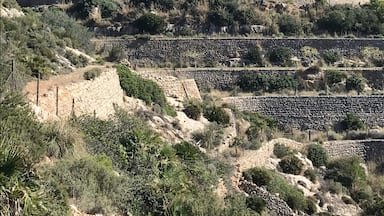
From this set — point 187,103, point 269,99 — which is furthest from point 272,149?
point 269,99

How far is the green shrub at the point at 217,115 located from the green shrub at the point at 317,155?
12.2 ft

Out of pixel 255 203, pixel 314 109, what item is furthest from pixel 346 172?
pixel 255 203

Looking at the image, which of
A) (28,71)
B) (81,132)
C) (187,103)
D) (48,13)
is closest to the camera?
(81,132)

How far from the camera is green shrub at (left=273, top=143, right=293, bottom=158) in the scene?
91.5 ft

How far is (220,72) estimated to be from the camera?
117 ft

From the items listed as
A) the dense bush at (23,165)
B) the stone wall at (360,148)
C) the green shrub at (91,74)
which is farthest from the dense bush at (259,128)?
the dense bush at (23,165)

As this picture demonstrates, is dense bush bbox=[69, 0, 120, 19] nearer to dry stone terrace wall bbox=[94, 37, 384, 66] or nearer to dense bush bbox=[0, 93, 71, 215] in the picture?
dry stone terrace wall bbox=[94, 37, 384, 66]

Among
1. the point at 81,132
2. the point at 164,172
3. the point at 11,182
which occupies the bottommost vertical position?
the point at 164,172

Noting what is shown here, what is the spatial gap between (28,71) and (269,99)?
53.3ft

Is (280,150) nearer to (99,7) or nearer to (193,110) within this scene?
(193,110)

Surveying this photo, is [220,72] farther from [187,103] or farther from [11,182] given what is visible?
[11,182]

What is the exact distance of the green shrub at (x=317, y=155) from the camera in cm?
2897

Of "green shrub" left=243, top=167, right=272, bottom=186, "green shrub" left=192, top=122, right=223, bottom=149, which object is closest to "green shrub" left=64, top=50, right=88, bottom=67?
"green shrub" left=192, top=122, right=223, bottom=149

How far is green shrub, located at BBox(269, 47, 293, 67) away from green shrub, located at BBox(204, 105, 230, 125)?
29.5 feet
